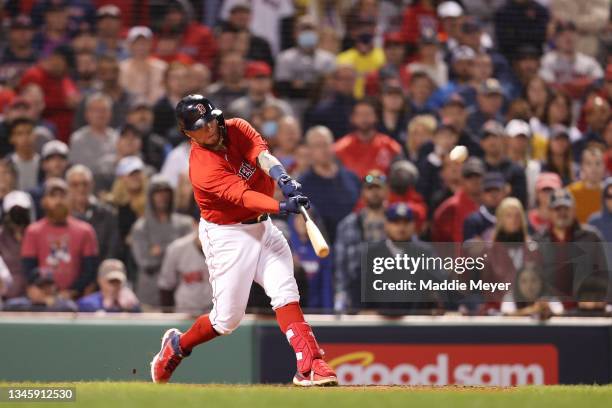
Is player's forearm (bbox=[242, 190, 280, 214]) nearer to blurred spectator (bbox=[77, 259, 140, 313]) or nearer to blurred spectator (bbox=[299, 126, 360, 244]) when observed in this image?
blurred spectator (bbox=[77, 259, 140, 313])

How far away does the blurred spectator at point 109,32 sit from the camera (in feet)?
40.1

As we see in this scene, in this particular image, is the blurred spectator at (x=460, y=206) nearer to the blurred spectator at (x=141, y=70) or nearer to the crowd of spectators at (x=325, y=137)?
the crowd of spectators at (x=325, y=137)

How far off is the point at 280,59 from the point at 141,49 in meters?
1.38

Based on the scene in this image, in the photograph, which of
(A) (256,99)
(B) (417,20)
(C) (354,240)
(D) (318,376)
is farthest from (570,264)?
(B) (417,20)

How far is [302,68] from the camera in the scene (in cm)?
1193

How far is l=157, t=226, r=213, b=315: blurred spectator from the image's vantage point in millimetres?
9766

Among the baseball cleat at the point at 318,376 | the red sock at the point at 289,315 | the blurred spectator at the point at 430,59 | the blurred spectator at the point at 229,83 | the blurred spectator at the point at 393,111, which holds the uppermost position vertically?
the blurred spectator at the point at 430,59

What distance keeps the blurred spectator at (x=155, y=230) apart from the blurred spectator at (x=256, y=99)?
137 cm

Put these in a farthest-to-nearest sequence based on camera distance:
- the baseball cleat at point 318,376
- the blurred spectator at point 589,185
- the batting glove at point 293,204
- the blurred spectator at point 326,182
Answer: the blurred spectator at point 326,182, the blurred spectator at point 589,185, the baseball cleat at point 318,376, the batting glove at point 293,204

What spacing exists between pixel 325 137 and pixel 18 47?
140 inches

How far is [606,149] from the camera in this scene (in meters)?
11.0

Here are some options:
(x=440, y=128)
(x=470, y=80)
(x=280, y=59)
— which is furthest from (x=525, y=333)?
(x=280, y=59)

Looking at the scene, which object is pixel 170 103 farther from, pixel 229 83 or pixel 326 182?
pixel 326 182

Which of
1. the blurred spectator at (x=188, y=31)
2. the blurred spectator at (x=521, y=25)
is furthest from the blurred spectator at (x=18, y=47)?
the blurred spectator at (x=521, y=25)
